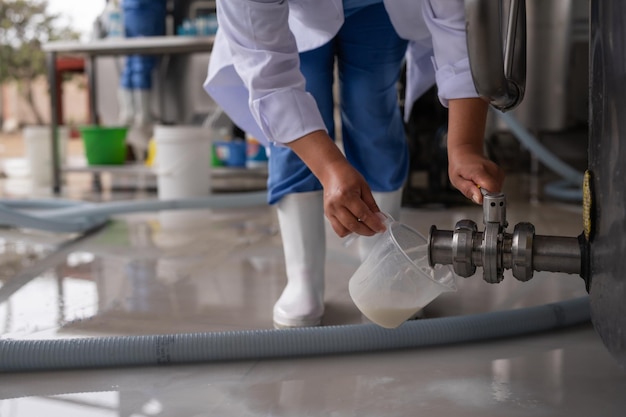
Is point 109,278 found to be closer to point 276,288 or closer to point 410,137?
point 276,288

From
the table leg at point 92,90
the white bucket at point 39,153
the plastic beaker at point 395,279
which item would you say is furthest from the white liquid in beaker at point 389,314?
the table leg at point 92,90

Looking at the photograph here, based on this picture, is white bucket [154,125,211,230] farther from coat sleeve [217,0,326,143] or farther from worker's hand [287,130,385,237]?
worker's hand [287,130,385,237]

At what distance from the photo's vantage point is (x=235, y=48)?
3.34 feet

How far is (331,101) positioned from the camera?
4.25ft

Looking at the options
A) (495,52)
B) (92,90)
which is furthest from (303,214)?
(92,90)

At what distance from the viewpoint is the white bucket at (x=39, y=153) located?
3.51 m

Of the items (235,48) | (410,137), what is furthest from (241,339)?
(410,137)

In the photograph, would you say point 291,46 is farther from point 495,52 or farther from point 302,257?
point 302,257

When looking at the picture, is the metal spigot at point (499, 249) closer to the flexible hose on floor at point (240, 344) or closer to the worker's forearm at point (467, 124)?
the worker's forearm at point (467, 124)

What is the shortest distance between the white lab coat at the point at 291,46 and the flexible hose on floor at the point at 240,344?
1.06 feet

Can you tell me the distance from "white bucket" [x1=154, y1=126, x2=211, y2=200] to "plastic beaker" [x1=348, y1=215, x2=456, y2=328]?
1918 millimetres

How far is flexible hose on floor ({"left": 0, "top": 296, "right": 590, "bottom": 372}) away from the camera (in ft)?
3.60

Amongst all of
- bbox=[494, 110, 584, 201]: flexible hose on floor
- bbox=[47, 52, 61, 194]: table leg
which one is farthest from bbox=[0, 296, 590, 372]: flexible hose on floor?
bbox=[47, 52, 61, 194]: table leg

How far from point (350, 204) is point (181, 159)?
2018mm
